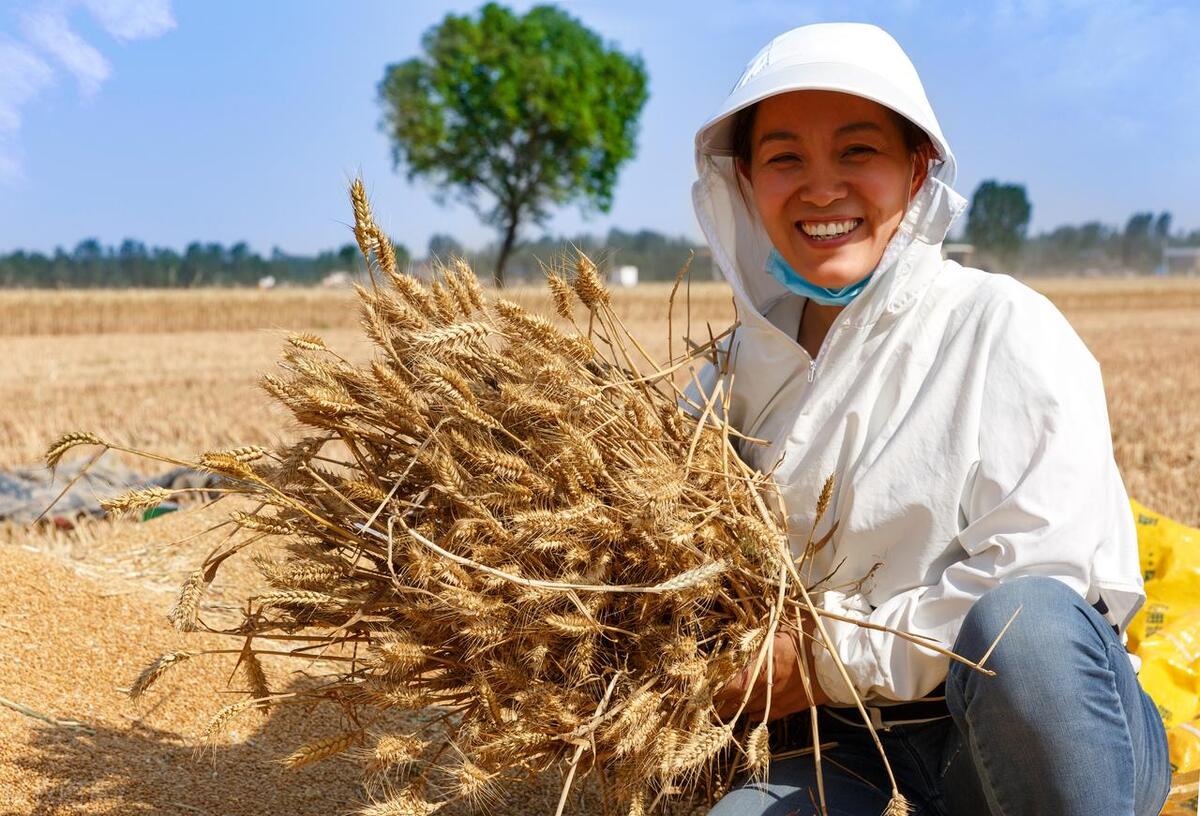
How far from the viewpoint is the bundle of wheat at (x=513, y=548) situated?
1568 mm

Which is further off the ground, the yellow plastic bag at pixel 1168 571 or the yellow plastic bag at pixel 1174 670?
the yellow plastic bag at pixel 1168 571

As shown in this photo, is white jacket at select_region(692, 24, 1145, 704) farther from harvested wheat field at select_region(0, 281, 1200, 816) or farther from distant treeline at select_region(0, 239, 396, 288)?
distant treeline at select_region(0, 239, 396, 288)

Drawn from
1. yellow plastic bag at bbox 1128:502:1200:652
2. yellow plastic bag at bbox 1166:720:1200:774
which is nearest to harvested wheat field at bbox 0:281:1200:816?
yellow plastic bag at bbox 1166:720:1200:774

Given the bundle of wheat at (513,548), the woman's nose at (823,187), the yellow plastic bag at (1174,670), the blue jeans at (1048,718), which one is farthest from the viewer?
the yellow plastic bag at (1174,670)

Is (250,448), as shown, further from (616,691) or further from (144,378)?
(144,378)

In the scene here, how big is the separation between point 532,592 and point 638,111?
40564mm

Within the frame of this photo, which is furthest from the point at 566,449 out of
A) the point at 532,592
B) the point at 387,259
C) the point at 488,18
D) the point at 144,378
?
the point at 488,18

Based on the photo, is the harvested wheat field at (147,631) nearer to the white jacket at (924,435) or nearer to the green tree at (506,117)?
the white jacket at (924,435)

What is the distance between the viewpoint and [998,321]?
1.72 m

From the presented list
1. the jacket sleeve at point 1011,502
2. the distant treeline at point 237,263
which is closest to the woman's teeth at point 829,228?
the jacket sleeve at point 1011,502

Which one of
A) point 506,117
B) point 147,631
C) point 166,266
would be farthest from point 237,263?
point 147,631

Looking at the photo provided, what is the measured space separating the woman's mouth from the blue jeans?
0.66 meters

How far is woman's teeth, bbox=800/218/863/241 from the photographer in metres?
1.89

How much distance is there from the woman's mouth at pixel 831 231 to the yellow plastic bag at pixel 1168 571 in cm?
140
